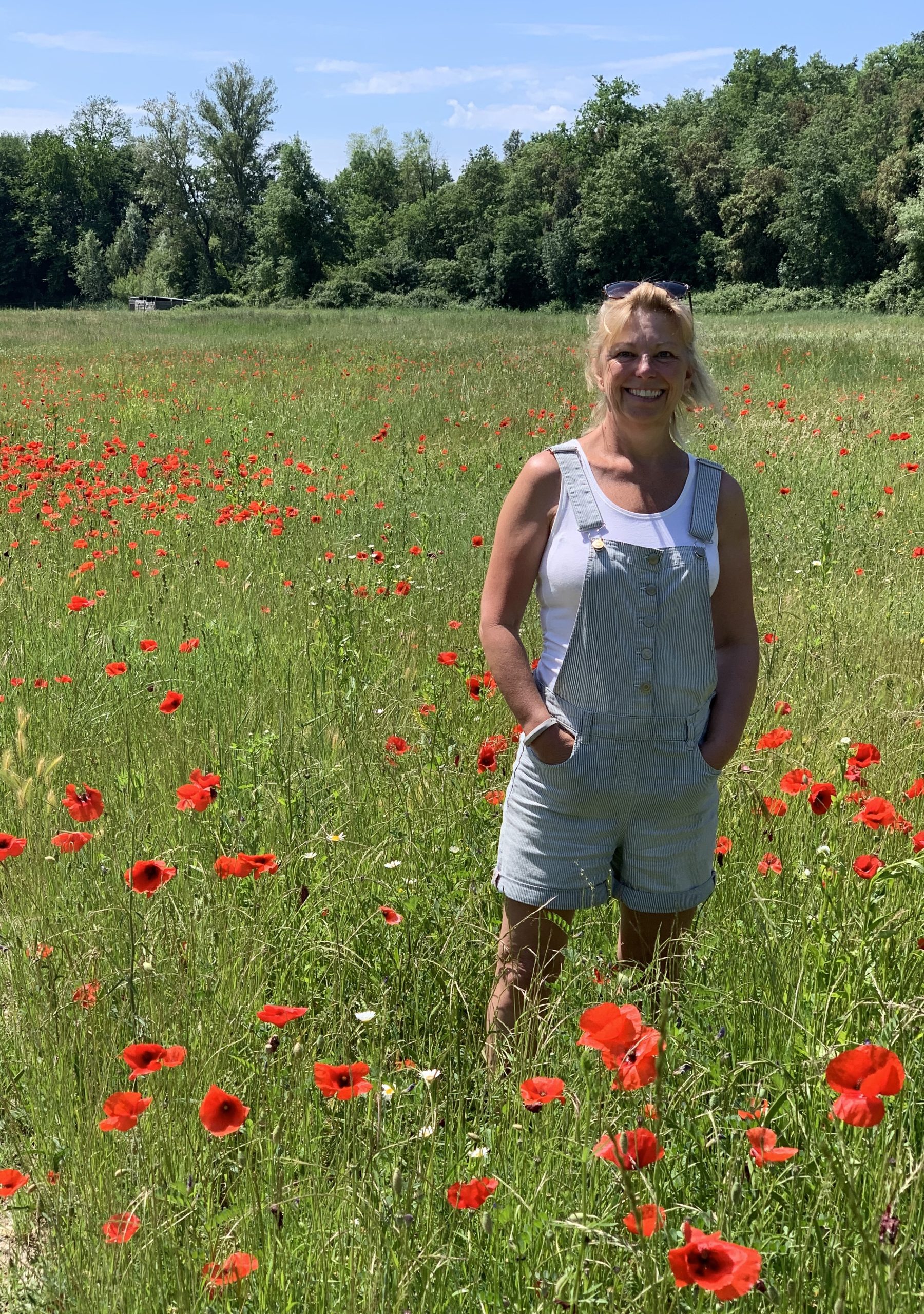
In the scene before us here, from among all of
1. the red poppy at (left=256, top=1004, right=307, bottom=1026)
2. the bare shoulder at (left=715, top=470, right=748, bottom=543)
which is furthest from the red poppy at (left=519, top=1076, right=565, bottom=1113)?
the bare shoulder at (left=715, top=470, right=748, bottom=543)

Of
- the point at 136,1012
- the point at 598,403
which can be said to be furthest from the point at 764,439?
the point at 136,1012

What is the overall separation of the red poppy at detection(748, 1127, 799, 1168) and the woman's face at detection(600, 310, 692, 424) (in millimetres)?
1331

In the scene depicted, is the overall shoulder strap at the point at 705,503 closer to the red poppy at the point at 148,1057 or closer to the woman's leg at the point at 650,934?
the woman's leg at the point at 650,934

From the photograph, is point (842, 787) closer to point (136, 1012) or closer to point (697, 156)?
point (136, 1012)

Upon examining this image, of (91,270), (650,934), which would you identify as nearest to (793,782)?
(650,934)

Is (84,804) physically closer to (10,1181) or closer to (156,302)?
(10,1181)

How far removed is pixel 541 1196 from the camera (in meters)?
1.55

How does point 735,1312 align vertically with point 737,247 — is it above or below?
below

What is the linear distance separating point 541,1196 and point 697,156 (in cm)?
6658

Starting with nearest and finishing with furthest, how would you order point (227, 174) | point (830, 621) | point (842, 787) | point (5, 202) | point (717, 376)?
point (842, 787), point (830, 621), point (717, 376), point (227, 174), point (5, 202)

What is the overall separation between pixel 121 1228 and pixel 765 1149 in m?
0.78

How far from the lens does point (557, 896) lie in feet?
6.83

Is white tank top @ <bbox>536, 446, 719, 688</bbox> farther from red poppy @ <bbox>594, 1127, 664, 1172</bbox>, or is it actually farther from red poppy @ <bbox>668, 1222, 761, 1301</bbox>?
red poppy @ <bbox>668, 1222, 761, 1301</bbox>

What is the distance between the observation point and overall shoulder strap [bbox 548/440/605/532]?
2.06 metres
